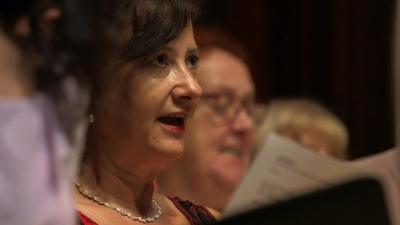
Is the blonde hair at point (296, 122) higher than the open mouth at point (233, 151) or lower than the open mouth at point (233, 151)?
lower

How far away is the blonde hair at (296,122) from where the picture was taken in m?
1.86

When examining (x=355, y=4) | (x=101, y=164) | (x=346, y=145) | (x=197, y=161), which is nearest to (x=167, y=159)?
(x=101, y=164)

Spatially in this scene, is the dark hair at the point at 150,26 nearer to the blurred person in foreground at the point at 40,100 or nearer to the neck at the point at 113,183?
the neck at the point at 113,183

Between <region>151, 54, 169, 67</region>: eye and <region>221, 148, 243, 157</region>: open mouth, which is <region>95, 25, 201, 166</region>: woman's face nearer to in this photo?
<region>151, 54, 169, 67</region>: eye

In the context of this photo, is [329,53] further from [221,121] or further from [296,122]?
[221,121]

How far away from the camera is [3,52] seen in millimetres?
679

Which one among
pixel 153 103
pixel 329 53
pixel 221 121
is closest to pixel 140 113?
pixel 153 103

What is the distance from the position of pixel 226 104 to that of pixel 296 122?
7.4 inches

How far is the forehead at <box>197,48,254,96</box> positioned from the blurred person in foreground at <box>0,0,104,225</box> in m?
1.06

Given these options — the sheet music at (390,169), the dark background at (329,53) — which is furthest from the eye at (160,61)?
the dark background at (329,53)

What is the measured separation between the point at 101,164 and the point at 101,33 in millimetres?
A: 396

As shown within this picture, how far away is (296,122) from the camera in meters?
1.88

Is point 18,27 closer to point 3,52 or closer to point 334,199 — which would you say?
point 3,52

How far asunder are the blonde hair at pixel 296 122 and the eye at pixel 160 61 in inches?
30.1
